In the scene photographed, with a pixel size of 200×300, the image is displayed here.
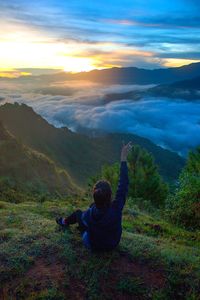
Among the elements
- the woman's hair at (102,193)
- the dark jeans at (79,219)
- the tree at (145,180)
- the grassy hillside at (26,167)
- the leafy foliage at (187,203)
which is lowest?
the grassy hillside at (26,167)

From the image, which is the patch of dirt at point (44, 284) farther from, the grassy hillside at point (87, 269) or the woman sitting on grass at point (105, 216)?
the woman sitting on grass at point (105, 216)

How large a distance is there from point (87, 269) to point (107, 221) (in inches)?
46.2

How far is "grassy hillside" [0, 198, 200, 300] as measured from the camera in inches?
379

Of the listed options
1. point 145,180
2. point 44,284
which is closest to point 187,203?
point 44,284

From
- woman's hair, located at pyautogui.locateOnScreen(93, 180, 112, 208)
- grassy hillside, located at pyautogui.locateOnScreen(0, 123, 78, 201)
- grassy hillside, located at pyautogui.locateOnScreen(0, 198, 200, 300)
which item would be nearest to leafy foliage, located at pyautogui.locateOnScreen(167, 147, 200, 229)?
grassy hillside, located at pyautogui.locateOnScreen(0, 198, 200, 300)

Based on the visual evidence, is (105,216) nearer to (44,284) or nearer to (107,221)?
(107,221)

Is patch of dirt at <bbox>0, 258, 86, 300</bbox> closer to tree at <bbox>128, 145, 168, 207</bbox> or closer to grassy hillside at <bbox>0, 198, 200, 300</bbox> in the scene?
grassy hillside at <bbox>0, 198, 200, 300</bbox>

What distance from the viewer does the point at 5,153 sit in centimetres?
9562

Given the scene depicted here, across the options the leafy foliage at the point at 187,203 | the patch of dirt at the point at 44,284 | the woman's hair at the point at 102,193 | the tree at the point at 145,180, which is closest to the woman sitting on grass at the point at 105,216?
the woman's hair at the point at 102,193

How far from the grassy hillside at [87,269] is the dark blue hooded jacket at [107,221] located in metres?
0.32

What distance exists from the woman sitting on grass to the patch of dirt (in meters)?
1.02

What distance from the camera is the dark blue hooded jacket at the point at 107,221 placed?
1041 centimetres

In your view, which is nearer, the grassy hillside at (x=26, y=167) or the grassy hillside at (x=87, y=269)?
the grassy hillside at (x=87, y=269)

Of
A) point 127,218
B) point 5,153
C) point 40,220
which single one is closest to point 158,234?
point 127,218
